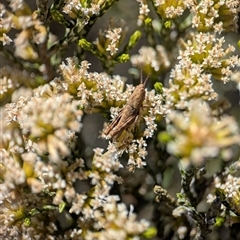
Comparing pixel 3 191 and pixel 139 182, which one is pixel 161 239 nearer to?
pixel 139 182

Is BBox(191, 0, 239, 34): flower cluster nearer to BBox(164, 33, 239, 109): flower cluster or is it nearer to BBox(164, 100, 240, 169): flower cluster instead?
BBox(164, 33, 239, 109): flower cluster

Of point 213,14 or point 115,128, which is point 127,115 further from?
point 213,14

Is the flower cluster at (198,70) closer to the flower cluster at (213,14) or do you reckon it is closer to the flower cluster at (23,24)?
the flower cluster at (213,14)

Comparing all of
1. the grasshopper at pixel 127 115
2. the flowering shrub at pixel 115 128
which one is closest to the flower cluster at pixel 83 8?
the flowering shrub at pixel 115 128

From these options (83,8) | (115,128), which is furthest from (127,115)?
(83,8)

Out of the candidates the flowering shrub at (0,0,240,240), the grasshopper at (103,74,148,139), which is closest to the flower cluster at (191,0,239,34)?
A: the flowering shrub at (0,0,240,240)

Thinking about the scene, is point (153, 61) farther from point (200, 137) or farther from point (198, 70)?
point (200, 137)

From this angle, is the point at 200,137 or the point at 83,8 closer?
the point at 200,137

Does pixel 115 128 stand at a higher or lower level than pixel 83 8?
lower

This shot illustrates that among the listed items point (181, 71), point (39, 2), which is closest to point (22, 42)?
point (39, 2)
